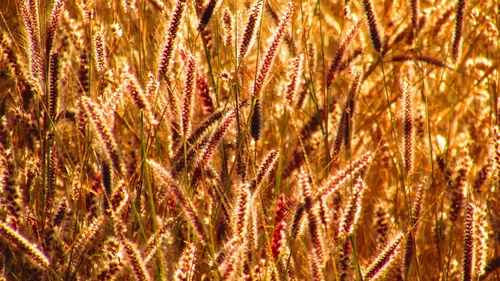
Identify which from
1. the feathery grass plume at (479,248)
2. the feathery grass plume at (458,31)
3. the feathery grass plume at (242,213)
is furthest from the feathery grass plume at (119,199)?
the feathery grass plume at (458,31)

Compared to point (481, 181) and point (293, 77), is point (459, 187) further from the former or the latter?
point (293, 77)


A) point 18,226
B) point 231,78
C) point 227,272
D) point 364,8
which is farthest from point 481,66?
point 18,226

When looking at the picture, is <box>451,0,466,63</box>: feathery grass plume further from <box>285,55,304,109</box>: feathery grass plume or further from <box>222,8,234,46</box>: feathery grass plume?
<box>222,8,234,46</box>: feathery grass plume

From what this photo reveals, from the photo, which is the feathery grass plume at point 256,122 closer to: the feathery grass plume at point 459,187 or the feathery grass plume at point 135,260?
the feathery grass plume at point 135,260

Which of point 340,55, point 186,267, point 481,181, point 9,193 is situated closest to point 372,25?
point 340,55

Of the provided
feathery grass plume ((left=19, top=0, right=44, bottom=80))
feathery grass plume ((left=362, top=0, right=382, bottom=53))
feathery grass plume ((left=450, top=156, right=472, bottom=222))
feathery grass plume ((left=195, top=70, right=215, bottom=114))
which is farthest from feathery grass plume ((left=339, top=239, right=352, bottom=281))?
feathery grass plume ((left=19, top=0, right=44, bottom=80))

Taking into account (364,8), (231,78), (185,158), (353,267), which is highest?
(364,8)

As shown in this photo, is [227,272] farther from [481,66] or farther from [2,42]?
[481,66]
